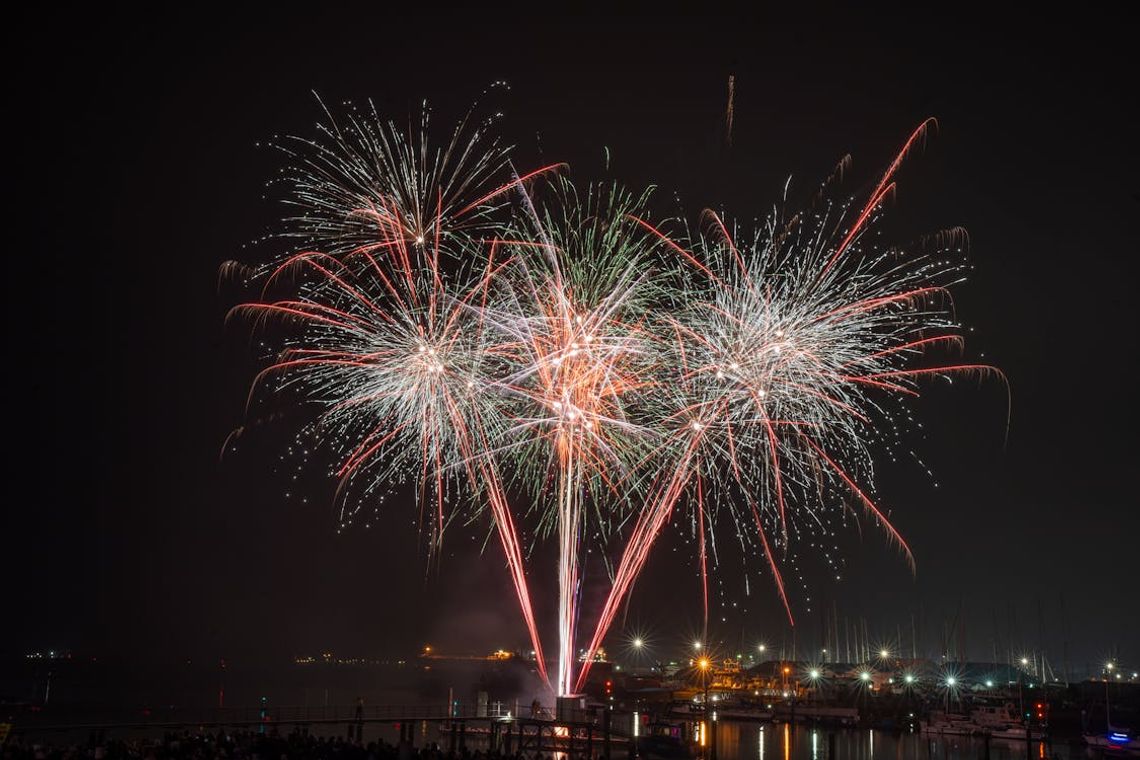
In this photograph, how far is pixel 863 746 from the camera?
54.2 m

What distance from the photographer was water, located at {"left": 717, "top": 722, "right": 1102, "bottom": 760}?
156ft

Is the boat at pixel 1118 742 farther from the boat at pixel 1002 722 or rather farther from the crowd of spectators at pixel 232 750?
the crowd of spectators at pixel 232 750

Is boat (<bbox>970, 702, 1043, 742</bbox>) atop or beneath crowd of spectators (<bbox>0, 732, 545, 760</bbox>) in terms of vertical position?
beneath

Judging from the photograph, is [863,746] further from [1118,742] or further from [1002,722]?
[1002,722]

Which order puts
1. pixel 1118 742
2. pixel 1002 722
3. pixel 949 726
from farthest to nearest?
pixel 949 726, pixel 1002 722, pixel 1118 742

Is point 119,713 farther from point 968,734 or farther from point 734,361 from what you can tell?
point 734,361

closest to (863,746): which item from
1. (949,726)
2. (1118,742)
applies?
(1118,742)

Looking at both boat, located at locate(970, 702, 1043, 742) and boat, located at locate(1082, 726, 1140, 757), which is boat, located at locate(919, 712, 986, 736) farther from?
boat, located at locate(1082, 726, 1140, 757)

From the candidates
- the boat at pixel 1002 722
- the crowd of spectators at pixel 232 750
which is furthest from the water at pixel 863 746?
the crowd of spectators at pixel 232 750

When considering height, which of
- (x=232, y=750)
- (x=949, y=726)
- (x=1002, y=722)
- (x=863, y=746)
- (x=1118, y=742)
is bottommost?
(x=949, y=726)

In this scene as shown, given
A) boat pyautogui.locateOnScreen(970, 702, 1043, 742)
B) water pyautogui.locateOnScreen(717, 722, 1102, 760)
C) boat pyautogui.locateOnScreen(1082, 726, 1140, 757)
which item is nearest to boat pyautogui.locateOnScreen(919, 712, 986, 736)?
boat pyautogui.locateOnScreen(970, 702, 1043, 742)

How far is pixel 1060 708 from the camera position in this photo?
72.4m

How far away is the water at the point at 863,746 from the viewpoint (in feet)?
156

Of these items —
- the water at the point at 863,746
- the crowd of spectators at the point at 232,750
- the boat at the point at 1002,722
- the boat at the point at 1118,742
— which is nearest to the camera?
the crowd of spectators at the point at 232,750
